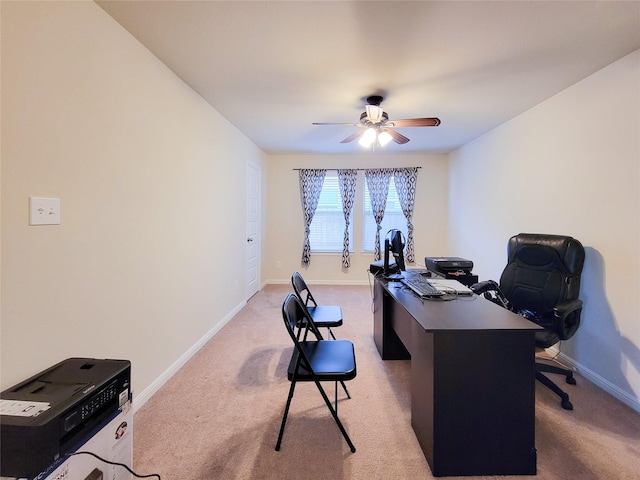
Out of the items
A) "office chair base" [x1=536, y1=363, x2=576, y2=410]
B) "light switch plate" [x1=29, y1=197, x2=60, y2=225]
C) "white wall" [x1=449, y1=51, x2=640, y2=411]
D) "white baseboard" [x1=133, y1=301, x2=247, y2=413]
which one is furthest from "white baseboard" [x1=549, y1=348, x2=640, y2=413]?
"light switch plate" [x1=29, y1=197, x2=60, y2=225]

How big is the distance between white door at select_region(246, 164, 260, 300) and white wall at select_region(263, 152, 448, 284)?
637mm

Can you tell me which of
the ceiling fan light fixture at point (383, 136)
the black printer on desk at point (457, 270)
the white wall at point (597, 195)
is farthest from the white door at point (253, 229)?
the white wall at point (597, 195)

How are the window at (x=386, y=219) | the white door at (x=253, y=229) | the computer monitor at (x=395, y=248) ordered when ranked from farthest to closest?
the window at (x=386, y=219)
the white door at (x=253, y=229)
the computer monitor at (x=395, y=248)

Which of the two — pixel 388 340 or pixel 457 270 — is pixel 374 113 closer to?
pixel 457 270

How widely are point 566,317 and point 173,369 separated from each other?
2.94m

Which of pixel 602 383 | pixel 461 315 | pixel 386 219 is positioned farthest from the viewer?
pixel 386 219

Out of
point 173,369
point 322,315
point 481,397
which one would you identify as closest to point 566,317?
point 481,397

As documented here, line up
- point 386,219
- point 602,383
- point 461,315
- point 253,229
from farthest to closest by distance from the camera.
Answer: point 386,219
point 253,229
point 602,383
point 461,315

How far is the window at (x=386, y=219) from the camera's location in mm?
5344

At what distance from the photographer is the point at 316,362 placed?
1678 millimetres

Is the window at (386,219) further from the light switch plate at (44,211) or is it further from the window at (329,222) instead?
the light switch plate at (44,211)

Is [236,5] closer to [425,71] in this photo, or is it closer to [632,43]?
[425,71]

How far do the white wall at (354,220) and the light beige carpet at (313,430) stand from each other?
295 cm

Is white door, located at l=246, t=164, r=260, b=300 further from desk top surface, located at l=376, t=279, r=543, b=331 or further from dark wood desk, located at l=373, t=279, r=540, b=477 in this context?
dark wood desk, located at l=373, t=279, r=540, b=477
